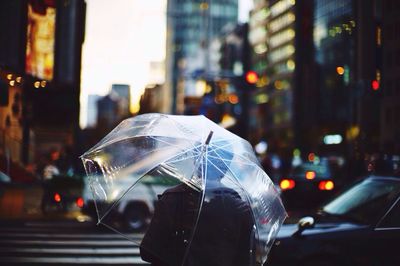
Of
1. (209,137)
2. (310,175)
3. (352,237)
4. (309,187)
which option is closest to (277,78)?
(310,175)

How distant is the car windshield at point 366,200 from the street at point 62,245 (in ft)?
14.3

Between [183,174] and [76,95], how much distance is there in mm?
27330

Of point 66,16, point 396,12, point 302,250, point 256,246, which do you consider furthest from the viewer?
point 396,12

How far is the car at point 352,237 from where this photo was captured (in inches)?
253

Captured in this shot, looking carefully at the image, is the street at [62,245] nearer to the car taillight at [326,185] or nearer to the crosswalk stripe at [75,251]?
the crosswalk stripe at [75,251]

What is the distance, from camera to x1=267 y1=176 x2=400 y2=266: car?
6.43m

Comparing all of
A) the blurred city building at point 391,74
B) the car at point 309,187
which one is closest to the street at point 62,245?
the car at point 309,187

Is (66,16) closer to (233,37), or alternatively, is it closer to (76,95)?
(76,95)

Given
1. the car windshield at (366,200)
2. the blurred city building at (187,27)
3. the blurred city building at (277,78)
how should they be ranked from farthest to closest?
the blurred city building at (187,27) → the blurred city building at (277,78) → the car windshield at (366,200)

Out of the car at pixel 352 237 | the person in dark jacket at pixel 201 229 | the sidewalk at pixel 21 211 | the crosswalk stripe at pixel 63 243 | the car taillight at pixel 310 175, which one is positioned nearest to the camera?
the person in dark jacket at pixel 201 229

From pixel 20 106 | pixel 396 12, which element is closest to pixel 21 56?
pixel 20 106

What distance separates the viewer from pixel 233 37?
11719 centimetres

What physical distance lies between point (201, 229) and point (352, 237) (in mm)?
2723

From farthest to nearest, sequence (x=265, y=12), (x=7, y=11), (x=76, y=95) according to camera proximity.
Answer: (x=265, y=12) < (x=76, y=95) < (x=7, y=11)
